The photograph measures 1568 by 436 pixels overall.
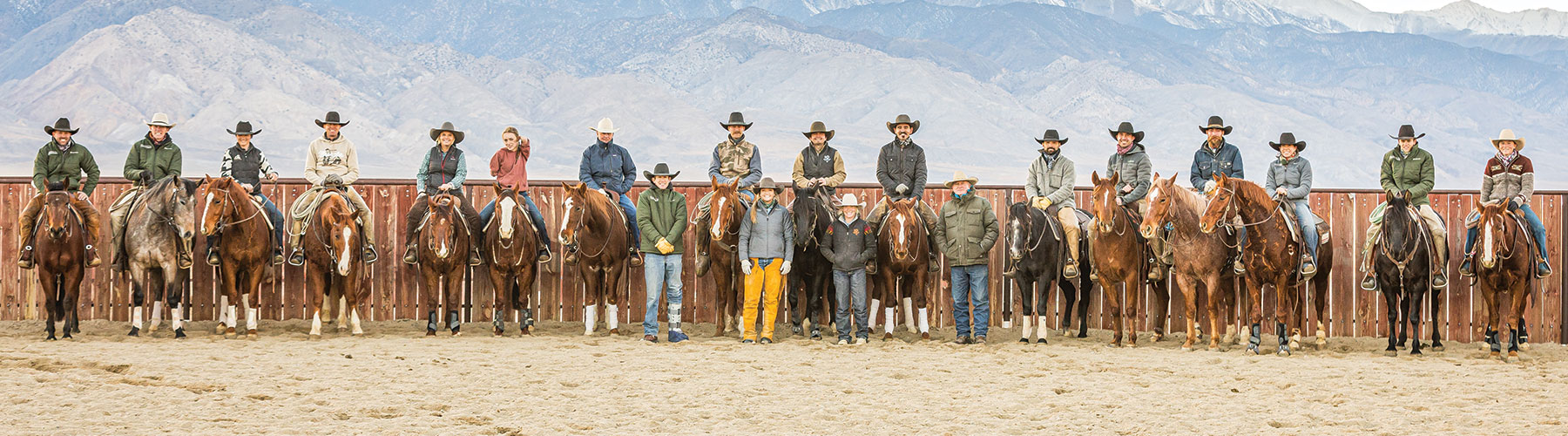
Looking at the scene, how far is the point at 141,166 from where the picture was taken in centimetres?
1205

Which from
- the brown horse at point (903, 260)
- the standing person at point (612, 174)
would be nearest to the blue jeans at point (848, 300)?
the brown horse at point (903, 260)

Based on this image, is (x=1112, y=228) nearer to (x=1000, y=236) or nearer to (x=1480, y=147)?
(x=1000, y=236)

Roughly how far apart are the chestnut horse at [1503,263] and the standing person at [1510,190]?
0.08 m

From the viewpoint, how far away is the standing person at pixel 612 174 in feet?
40.5

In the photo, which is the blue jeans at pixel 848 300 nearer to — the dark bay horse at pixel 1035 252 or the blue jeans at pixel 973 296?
the blue jeans at pixel 973 296

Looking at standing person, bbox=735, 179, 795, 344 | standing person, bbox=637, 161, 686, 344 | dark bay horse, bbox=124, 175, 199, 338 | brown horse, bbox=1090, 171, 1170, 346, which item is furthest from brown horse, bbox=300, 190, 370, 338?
brown horse, bbox=1090, 171, 1170, 346

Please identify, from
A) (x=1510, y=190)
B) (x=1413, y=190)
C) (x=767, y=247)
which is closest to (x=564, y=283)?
(x=767, y=247)

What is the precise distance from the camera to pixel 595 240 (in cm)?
1178

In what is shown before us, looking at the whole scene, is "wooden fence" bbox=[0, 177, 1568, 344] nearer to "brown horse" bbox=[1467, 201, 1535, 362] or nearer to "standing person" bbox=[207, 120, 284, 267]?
"standing person" bbox=[207, 120, 284, 267]

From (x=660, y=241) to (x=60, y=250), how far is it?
5.42m

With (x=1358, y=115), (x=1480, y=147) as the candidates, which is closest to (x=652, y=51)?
(x=1358, y=115)

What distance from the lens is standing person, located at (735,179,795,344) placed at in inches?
445

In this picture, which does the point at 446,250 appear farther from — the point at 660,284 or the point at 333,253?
the point at 660,284

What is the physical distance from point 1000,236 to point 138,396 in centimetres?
822
